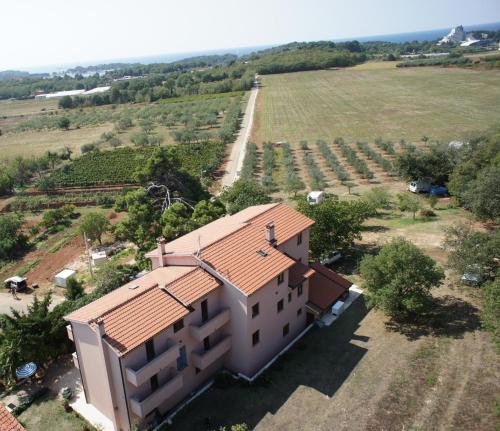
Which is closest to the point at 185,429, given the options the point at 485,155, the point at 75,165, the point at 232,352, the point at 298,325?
the point at 232,352

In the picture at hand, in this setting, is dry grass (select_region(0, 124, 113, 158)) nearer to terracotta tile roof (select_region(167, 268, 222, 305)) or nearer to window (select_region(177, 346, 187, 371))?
terracotta tile roof (select_region(167, 268, 222, 305))

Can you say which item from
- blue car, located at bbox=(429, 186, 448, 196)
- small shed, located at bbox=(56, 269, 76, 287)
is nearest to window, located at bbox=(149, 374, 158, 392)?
small shed, located at bbox=(56, 269, 76, 287)

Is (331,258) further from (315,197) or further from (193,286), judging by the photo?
(193,286)

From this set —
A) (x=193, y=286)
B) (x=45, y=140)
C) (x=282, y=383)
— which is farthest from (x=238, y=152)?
(x=282, y=383)

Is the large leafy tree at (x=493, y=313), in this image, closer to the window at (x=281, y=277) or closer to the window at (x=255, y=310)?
the window at (x=281, y=277)

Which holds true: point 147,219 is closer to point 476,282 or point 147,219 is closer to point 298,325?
point 298,325

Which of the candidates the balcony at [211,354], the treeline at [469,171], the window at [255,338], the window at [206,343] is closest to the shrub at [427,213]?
the treeline at [469,171]
